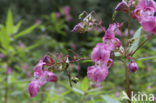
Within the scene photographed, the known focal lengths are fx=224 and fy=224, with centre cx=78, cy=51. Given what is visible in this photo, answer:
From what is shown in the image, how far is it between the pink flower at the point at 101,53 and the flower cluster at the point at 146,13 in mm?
168

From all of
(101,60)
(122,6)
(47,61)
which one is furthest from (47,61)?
(122,6)

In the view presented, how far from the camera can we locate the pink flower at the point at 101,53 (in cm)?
84

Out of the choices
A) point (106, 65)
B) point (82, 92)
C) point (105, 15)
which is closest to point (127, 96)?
point (106, 65)

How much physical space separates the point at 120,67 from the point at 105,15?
3.99 m

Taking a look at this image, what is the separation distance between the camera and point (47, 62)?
97 cm

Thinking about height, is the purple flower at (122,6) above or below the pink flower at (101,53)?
above

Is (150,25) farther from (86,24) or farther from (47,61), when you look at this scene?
(47,61)

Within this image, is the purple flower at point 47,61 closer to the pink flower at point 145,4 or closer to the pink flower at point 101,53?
the pink flower at point 101,53

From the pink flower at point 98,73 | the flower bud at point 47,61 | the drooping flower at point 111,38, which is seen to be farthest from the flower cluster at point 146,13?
the flower bud at point 47,61

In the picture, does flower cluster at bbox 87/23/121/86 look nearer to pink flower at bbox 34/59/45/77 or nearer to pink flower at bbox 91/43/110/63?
pink flower at bbox 91/43/110/63

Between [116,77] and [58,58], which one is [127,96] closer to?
[58,58]

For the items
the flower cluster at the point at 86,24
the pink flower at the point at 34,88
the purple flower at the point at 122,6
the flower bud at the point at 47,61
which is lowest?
the pink flower at the point at 34,88

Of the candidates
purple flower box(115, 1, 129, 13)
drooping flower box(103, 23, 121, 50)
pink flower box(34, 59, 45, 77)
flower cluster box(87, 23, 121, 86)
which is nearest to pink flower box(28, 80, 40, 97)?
pink flower box(34, 59, 45, 77)

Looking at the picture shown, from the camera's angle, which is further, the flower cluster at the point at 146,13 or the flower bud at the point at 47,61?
the flower bud at the point at 47,61
